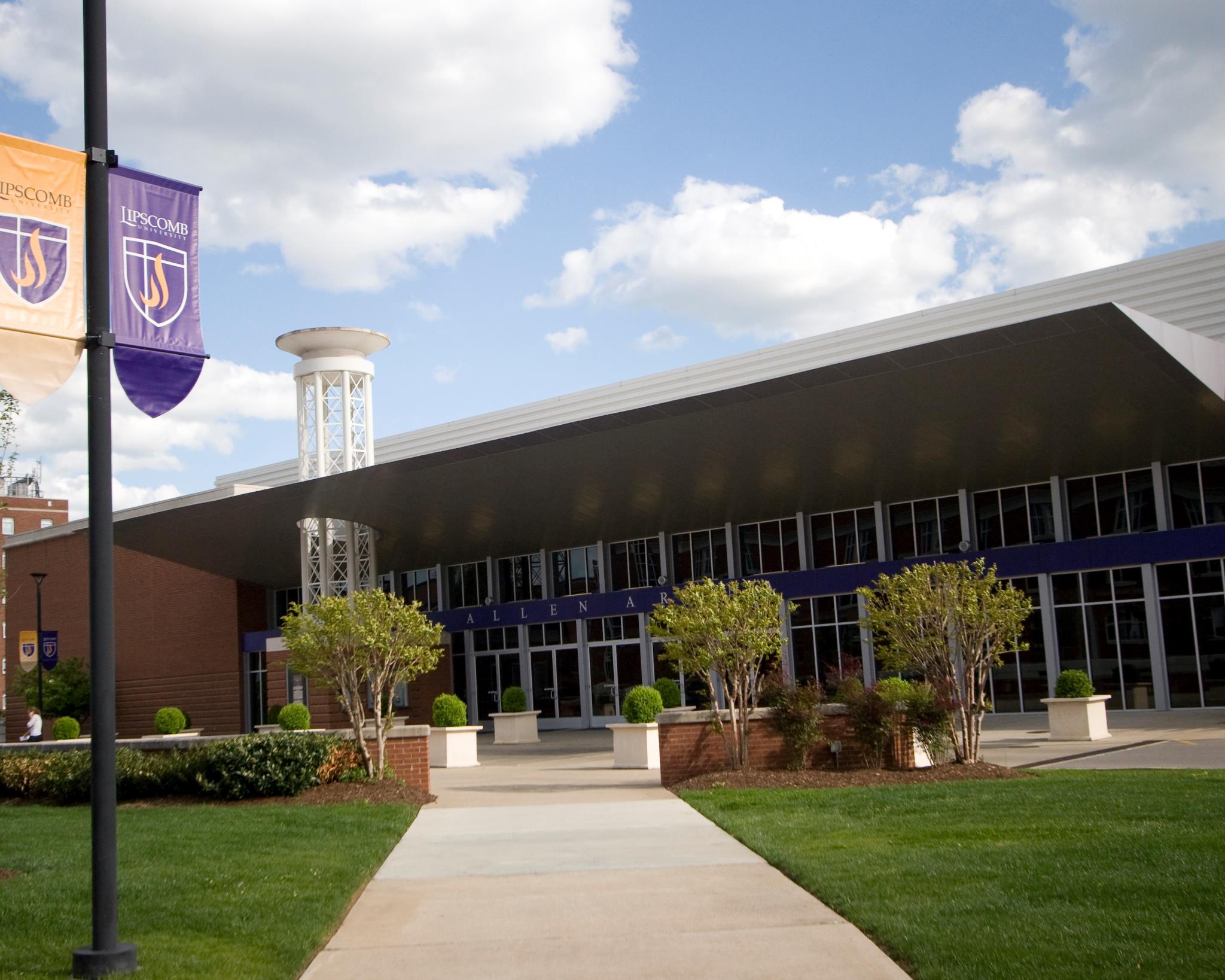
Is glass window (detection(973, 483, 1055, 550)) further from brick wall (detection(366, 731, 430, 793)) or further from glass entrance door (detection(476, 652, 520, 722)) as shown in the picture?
brick wall (detection(366, 731, 430, 793))

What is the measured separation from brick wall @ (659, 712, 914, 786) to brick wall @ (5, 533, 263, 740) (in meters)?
30.5

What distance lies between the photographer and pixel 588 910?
8055 millimetres

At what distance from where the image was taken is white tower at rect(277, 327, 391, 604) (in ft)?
115

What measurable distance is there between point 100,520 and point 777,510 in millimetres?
26500

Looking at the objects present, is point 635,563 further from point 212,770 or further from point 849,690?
point 212,770

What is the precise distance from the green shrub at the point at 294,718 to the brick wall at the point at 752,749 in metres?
12.5

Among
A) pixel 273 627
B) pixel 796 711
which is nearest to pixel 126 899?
pixel 796 711

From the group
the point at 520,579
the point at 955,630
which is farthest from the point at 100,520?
the point at 520,579

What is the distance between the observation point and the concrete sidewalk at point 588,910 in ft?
21.6

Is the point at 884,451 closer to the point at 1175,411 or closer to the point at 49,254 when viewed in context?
the point at 1175,411

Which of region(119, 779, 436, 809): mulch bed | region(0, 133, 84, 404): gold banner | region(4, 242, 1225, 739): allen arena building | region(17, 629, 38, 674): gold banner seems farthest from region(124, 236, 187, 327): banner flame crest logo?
region(17, 629, 38, 674): gold banner

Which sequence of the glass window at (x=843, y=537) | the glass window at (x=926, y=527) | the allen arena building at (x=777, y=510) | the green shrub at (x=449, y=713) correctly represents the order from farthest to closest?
1. the glass window at (x=843, y=537)
2. the glass window at (x=926, y=527)
3. the green shrub at (x=449, y=713)
4. the allen arena building at (x=777, y=510)

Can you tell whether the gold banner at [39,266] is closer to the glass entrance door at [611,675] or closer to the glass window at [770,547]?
the glass window at [770,547]

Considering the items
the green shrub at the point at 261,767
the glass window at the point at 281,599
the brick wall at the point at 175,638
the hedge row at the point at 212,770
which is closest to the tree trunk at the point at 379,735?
the hedge row at the point at 212,770
